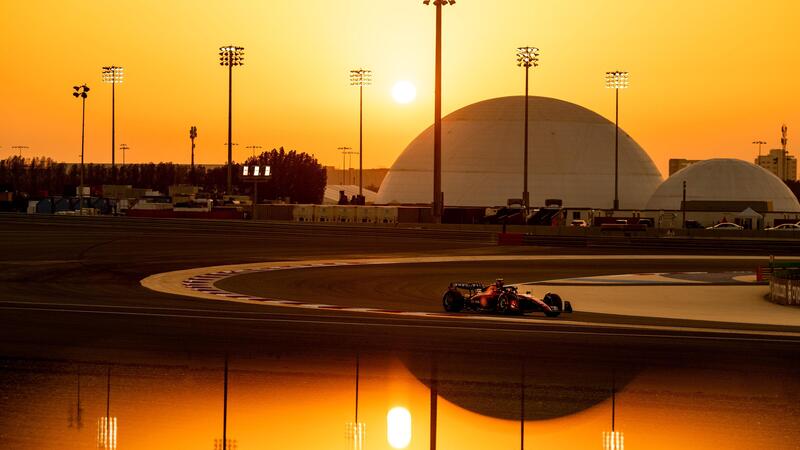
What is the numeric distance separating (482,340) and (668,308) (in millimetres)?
12404

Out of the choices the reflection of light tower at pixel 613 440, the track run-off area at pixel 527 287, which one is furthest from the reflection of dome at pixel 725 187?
the reflection of light tower at pixel 613 440

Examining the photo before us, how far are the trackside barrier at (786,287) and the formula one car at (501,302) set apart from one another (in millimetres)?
9171

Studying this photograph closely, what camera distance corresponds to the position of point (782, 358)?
18.2 metres

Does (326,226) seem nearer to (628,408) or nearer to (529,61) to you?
(529,61)

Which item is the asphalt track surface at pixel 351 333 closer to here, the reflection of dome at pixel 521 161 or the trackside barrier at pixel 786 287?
the trackside barrier at pixel 786 287

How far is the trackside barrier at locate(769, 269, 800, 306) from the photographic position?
1280 inches

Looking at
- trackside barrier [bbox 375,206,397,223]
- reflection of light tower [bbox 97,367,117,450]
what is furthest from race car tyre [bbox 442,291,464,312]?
trackside barrier [bbox 375,206,397,223]

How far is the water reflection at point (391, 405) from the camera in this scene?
11312mm

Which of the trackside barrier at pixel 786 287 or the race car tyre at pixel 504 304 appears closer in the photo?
the race car tyre at pixel 504 304

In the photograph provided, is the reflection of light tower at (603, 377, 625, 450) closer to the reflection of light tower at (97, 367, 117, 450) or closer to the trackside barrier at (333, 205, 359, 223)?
the reflection of light tower at (97, 367, 117, 450)

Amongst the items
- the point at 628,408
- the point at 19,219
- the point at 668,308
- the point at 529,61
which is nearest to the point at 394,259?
the point at 668,308

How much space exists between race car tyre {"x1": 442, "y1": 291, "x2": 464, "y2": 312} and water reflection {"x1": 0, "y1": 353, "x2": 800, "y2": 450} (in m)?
9.94

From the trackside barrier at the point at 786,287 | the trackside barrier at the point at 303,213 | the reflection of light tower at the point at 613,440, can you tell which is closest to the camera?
the reflection of light tower at the point at 613,440

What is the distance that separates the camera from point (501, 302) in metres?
26.4
